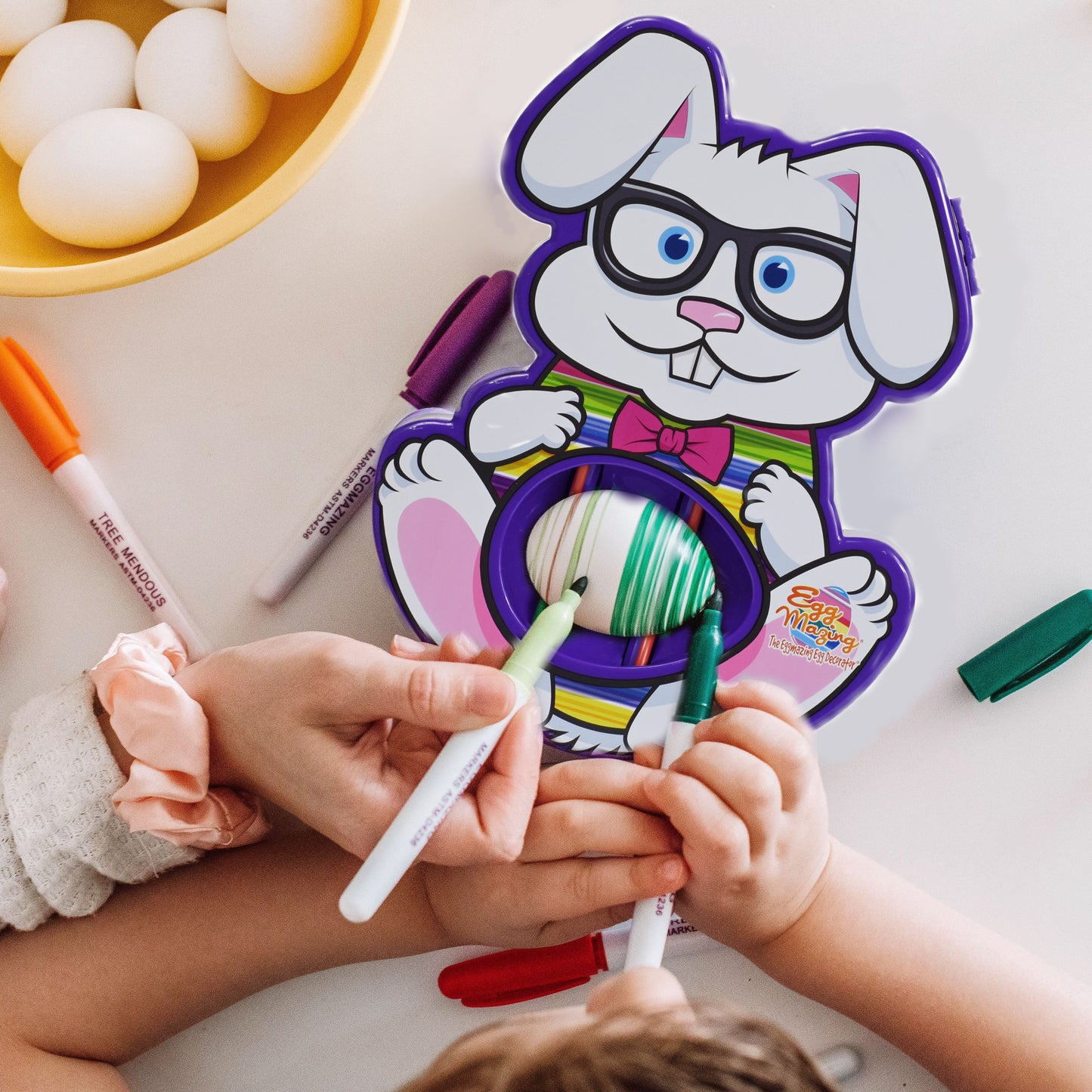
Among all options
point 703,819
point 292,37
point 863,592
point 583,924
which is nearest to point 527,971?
point 583,924

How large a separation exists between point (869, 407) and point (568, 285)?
0.51 feet

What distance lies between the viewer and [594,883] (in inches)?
17.5

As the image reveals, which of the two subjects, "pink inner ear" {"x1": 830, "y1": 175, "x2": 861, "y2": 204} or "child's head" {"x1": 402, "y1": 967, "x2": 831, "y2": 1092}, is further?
"pink inner ear" {"x1": 830, "y1": 175, "x2": 861, "y2": 204}

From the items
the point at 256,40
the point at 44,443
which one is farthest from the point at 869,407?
the point at 44,443

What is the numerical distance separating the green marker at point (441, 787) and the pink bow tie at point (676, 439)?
87mm

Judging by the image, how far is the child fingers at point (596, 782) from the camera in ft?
1.48

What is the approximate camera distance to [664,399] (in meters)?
0.47

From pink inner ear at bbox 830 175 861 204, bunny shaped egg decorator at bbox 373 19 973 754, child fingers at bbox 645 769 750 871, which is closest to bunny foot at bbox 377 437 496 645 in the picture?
bunny shaped egg decorator at bbox 373 19 973 754

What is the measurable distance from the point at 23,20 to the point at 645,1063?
1.84ft

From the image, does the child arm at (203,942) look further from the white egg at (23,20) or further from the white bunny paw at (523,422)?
the white egg at (23,20)

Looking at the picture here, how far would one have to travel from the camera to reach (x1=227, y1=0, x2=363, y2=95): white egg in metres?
0.45

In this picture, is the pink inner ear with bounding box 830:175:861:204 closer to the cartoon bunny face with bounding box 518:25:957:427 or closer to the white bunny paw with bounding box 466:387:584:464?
the cartoon bunny face with bounding box 518:25:957:427

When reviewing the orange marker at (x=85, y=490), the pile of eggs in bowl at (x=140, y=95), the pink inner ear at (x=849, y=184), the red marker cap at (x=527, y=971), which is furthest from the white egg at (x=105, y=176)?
the red marker cap at (x=527, y=971)

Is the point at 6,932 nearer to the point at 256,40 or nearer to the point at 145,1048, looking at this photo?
the point at 145,1048
